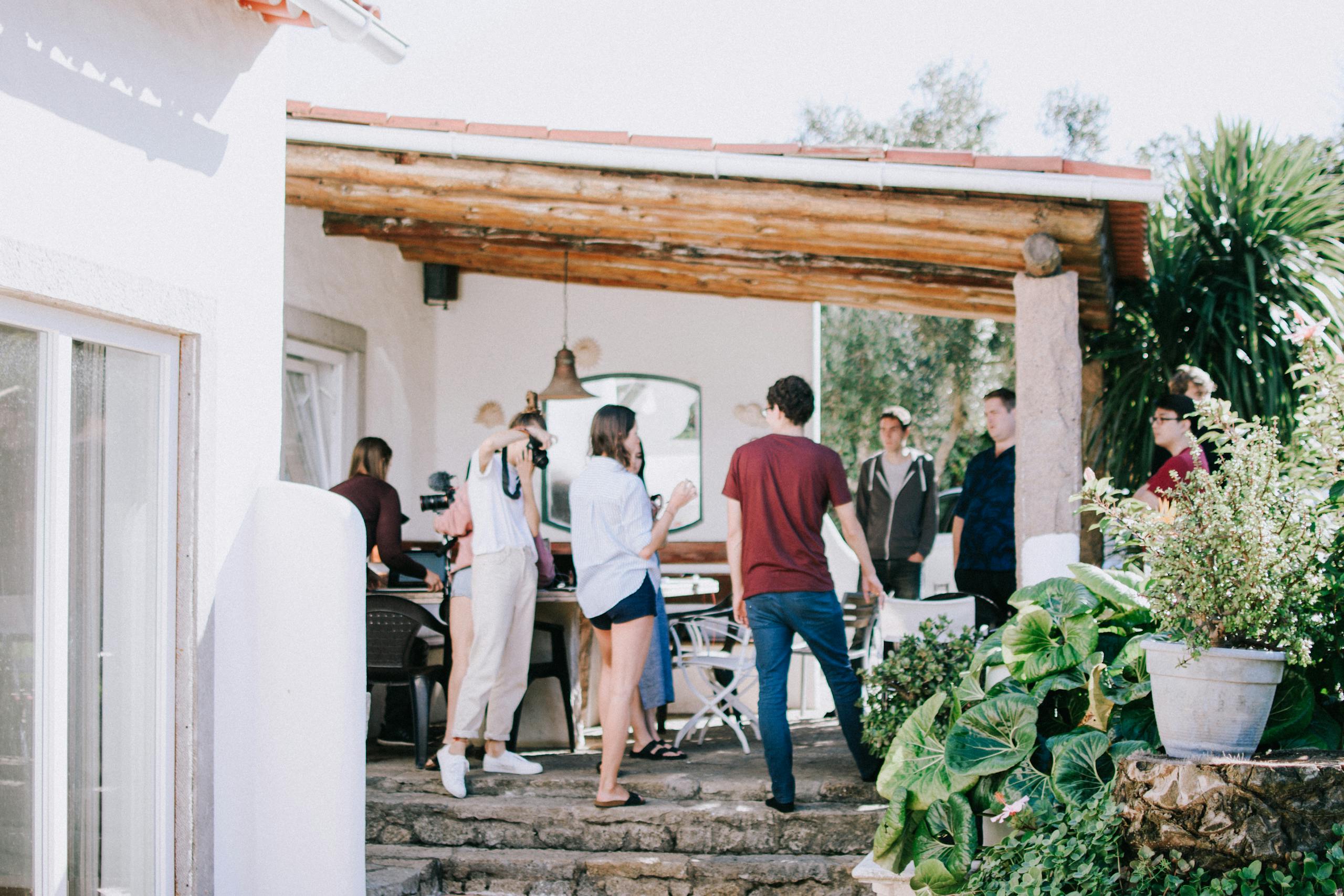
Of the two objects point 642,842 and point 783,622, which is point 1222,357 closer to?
point 783,622

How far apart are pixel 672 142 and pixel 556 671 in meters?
2.54

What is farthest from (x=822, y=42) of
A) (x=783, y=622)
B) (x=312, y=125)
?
(x=783, y=622)

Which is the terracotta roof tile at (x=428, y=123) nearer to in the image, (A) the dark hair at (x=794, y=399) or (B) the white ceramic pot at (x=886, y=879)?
(A) the dark hair at (x=794, y=399)

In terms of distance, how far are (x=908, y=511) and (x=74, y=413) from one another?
4869 mm

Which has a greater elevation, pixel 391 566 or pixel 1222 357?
pixel 1222 357

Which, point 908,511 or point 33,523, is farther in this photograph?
point 908,511

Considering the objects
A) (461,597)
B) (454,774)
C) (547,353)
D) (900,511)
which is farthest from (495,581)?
(547,353)

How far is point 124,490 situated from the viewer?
11.3ft

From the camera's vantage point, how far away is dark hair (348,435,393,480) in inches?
227

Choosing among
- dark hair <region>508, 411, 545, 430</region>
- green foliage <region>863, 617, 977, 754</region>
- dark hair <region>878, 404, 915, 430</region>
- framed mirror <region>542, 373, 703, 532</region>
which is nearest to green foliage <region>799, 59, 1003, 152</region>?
framed mirror <region>542, 373, 703, 532</region>

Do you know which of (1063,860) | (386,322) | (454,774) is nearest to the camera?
(1063,860)

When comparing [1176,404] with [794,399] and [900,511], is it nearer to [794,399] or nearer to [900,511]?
[794,399]

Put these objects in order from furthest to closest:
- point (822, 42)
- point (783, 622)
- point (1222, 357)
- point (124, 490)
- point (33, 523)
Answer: point (822, 42) < point (1222, 357) < point (783, 622) < point (124, 490) < point (33, 523)

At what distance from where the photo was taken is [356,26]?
12.3 feet
